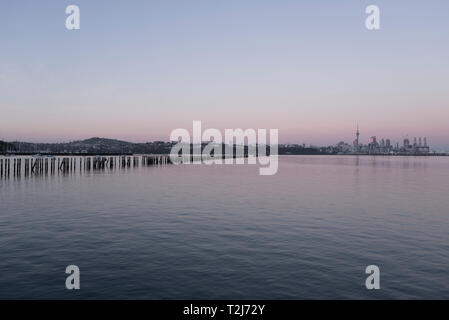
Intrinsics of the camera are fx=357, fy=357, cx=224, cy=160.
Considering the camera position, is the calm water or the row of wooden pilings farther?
the row of wooden pilings

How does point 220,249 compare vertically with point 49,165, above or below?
below

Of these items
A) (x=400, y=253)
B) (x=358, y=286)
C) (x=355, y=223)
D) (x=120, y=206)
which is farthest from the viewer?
(x=120, y=206)

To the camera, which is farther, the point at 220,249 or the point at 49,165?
the point at 49,165

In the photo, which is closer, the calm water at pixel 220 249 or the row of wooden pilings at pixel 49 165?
the calm water at pixel 220 249

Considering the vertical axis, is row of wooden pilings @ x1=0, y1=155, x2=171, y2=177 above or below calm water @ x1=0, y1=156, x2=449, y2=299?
above

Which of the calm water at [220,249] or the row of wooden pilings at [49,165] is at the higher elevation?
the row of wooden pilings at [49,165]

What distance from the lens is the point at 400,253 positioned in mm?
18328

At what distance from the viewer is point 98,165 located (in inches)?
3979
